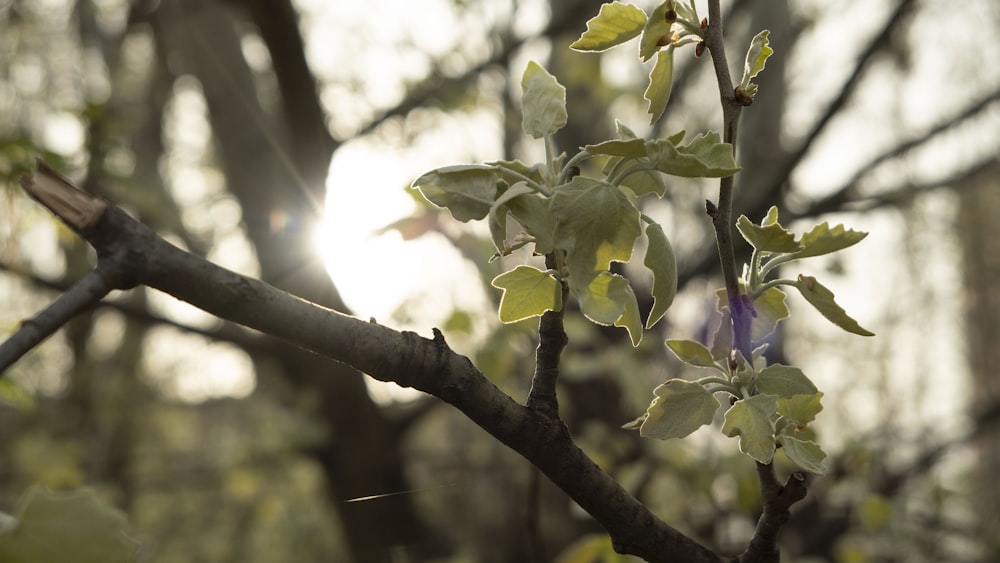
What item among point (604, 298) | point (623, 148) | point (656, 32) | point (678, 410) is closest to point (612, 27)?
point (656, 32)

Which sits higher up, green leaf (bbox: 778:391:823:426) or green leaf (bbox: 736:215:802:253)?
green leaf (bbox: 736:215:802:253)

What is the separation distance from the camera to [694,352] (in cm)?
94

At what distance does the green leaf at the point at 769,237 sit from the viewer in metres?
0.78

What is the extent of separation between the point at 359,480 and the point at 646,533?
259cm

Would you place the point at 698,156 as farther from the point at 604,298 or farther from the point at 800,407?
the point at 800,407

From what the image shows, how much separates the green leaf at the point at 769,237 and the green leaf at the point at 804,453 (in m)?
0.20

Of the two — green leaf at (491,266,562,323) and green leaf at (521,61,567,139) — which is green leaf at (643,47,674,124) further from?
green leaf at (491,266,562,323)

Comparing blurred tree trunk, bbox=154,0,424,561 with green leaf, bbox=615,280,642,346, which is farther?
blurred tree trunk, bbox=154,0,424,561

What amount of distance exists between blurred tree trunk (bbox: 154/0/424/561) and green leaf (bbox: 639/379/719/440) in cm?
212

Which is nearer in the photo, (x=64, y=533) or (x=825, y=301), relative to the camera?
(x=64, y=533)

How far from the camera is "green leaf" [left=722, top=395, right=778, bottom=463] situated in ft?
2.62

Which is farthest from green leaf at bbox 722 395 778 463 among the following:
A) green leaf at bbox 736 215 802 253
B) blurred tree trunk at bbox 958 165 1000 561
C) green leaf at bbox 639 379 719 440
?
blurred tree trunk at bbox 958 165 1000 561

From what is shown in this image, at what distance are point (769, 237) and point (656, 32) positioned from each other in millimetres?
239

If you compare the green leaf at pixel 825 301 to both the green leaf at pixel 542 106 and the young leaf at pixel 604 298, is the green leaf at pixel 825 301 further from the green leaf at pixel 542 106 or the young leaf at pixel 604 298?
the green leaf at pixel 542 106
